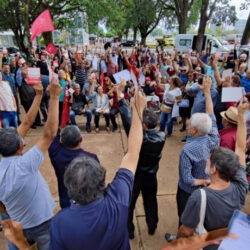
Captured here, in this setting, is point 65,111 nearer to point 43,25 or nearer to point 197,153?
point 43,25

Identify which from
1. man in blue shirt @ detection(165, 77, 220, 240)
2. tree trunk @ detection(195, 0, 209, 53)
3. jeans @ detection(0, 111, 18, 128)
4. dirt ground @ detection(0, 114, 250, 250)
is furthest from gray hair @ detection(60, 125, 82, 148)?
tree trunk @ detection(195, 0, 209, 53)

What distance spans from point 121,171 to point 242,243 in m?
0.70

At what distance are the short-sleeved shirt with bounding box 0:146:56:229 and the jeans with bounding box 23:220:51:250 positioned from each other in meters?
0.06

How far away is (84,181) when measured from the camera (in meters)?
1.12

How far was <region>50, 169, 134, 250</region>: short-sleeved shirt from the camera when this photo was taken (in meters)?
1.08

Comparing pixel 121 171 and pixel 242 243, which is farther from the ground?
pixel 121 171

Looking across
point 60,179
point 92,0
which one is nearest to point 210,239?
point 60,179

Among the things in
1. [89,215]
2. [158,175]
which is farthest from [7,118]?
[89,215]

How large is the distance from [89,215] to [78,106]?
5.45 meters

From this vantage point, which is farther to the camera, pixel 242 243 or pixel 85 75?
pixel 85 75

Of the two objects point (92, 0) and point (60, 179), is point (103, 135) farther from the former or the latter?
point (92, 0)

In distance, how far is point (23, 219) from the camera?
1806mm

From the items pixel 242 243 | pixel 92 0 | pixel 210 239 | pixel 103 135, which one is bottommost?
pixel 103 135

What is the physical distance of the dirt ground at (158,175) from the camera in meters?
2.84
